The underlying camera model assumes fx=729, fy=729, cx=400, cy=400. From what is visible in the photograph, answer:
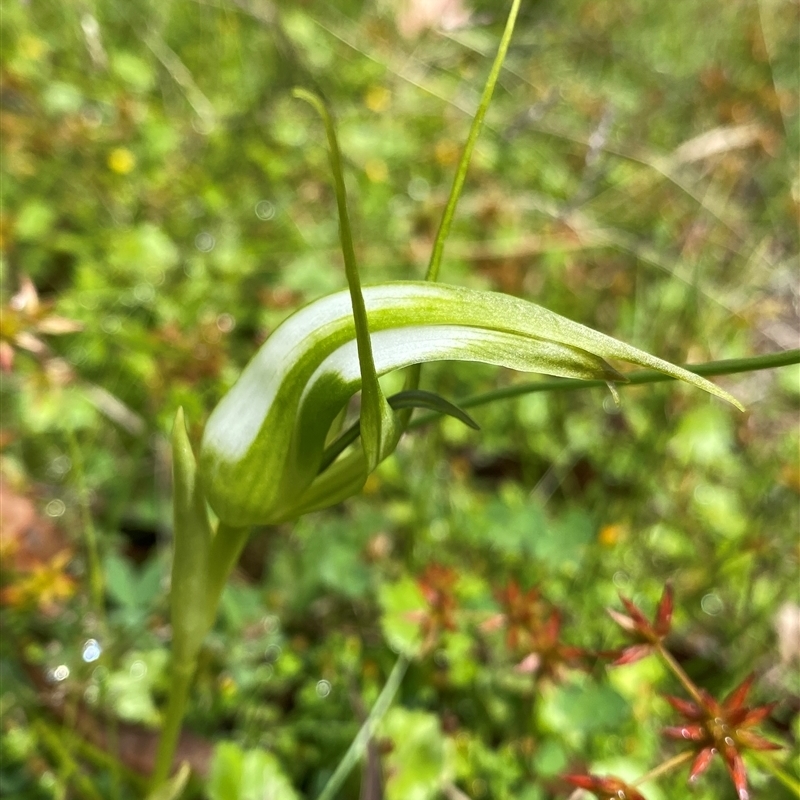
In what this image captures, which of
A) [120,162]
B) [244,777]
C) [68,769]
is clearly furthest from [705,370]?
[120,162]

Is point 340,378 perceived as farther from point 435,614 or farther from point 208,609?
point 435,614

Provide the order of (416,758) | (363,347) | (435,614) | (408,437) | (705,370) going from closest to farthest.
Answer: (363,347), (705,370), (416,758), (435,614), (408,437)

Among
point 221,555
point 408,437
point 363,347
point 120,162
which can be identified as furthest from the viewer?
point 120,162

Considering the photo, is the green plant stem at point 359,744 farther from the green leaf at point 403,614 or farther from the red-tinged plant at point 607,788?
the red-tinged plant at point 607,788

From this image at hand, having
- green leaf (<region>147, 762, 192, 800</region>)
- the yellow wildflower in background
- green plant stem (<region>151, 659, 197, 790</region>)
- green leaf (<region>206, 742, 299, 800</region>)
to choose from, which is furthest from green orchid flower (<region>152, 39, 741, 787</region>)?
the yellow wildflower in background

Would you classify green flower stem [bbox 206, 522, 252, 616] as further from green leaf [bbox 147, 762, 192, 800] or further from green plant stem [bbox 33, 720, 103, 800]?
green plant stem [bbox 33, 720, 103, 800]

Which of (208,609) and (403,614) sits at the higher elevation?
(208,609)

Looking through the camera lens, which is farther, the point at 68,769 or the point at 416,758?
the point at 416,758
